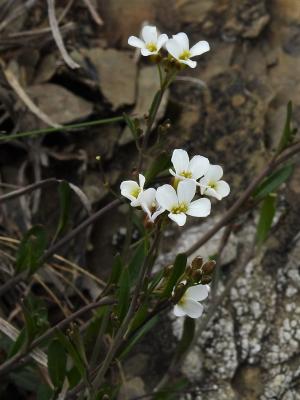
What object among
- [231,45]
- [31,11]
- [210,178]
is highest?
[31,11]

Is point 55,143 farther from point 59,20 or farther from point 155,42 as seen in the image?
point 155,42

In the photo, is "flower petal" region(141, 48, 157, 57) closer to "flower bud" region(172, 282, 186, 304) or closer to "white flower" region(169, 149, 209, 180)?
"white flower" region(169, 149, 209, 180)

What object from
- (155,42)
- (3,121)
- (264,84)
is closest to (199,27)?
(264,84)

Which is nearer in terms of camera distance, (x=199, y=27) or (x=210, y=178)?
(x=210, y=178)

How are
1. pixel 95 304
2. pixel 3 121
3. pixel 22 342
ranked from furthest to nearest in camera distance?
pixel 3 121 → pixel 22 342 → pixel 95 304

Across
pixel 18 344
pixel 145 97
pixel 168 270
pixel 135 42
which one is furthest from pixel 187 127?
pixel 168 270


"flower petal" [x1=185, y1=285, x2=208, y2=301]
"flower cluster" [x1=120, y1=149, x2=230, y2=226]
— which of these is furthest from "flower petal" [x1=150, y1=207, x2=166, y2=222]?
"flower petal" [x1=185, y1=285, x2=208, y2=301]
